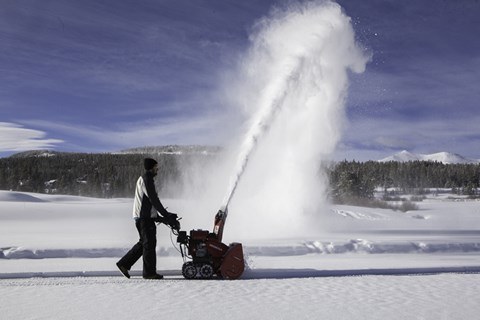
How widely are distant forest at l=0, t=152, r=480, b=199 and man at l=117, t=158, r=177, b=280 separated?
2231 inches

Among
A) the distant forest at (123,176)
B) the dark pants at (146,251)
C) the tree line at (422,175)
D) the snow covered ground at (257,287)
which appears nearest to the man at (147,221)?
the dark pants at (146,251)

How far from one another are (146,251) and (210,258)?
1.02m

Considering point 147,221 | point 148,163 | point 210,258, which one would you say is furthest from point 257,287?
point 148,163

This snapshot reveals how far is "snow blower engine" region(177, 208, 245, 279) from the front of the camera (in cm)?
746

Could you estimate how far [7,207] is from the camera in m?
27.2

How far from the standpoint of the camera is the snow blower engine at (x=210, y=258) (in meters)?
7.46

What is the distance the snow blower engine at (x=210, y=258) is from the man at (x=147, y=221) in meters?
0.44

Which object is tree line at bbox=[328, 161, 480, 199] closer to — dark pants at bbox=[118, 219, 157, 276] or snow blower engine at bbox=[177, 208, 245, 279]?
snow blower engine at bbox=[177, 208, 245, 279]

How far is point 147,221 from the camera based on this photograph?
7570 millimetres

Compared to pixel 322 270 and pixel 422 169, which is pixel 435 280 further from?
pixel 422 169

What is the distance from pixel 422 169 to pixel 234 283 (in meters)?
135

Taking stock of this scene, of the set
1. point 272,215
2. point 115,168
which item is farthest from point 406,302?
point 115,168

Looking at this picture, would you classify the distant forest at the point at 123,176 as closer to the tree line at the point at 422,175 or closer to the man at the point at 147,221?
the tree line at the point at 422,175

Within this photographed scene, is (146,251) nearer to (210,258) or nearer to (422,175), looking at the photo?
(210,258)
